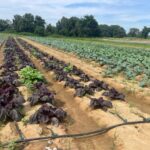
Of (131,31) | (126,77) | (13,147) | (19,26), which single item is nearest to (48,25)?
(19,26)

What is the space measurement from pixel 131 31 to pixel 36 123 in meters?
138

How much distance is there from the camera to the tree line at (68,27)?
10888 centimetres

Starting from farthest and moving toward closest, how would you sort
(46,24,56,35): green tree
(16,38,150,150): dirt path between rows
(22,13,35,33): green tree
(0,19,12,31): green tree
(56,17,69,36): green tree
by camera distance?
1. (0,19,12,31): green tree
2. (22,13,35,33): green tree
3. (46,24,56,35): green tree
4. (56,17,69,36): green tree
5. (16,38,150,150): dirt path between rows

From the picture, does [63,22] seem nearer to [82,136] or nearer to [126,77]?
[126,77]

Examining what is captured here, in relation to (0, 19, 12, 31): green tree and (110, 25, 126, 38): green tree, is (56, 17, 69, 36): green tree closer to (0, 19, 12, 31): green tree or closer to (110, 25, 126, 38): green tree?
(110, 25, 126, 38): green tree

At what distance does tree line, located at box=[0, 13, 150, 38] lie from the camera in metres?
109

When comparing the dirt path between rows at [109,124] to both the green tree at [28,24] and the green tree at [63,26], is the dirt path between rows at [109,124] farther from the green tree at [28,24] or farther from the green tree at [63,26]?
the green tree at [28,24]

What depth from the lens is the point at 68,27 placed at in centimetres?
11138

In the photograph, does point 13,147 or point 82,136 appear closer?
point 13,147

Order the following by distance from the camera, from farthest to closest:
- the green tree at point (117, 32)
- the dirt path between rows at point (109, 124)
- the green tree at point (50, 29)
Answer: the green tree at point (117, 32)
the green tree at point (50, 29)
the dirt path between rows at point (109, 124)

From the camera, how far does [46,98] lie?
923 centimetres

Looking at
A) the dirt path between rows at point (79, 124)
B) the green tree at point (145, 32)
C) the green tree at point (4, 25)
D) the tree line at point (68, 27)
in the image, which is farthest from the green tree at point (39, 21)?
the dirt path between rows at point (79, 124)

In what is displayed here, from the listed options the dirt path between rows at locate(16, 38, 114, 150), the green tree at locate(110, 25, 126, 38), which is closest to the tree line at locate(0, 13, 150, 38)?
the green tree at locate(110, 25, 126, 38)

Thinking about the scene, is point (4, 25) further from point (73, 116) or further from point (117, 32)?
point (73, 116)
